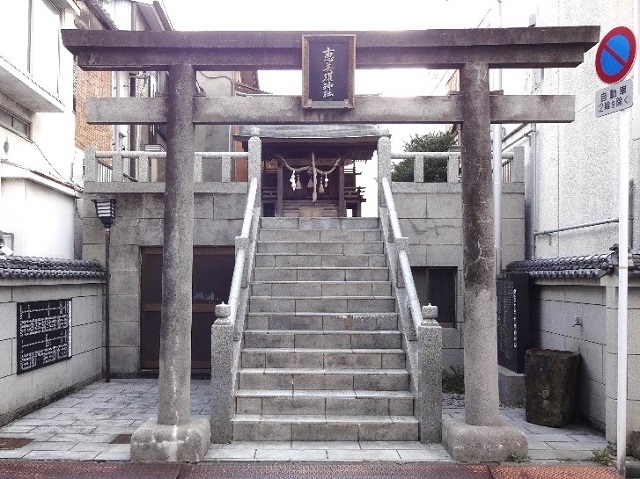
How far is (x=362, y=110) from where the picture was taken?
8.38m

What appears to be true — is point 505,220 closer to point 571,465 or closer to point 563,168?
point 563,168

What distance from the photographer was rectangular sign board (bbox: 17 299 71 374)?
413 inches

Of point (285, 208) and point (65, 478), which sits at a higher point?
point (285, 208)

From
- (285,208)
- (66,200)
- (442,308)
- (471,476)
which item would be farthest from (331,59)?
(285,208)

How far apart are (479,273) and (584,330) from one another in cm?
293

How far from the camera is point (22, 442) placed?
28.9 ft

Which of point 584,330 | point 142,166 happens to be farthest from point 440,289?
point 142,166

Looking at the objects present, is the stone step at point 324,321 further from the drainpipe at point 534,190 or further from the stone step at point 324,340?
the drainpipe at point 534,190

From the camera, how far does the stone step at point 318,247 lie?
1333 cm

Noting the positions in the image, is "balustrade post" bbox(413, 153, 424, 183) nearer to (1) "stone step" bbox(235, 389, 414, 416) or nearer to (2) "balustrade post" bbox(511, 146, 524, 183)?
(2) "balustrade post" bbox(511, 146, 524, 183)

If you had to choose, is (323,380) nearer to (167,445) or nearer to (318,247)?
(167,445)

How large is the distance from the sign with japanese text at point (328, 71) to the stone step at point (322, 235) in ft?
19.1

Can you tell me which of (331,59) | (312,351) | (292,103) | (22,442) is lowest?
(22,442)

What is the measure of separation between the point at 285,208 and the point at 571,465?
14865 millimetres
